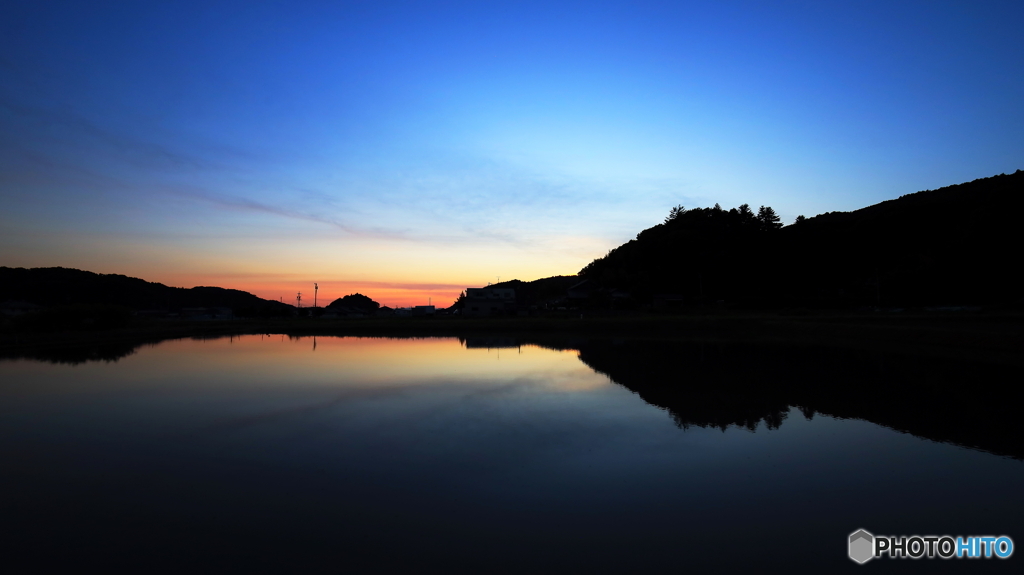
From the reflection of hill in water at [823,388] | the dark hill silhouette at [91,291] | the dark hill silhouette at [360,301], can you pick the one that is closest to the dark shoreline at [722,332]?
the reflection of hill in water at [823,388]

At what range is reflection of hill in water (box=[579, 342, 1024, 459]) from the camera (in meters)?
8.62

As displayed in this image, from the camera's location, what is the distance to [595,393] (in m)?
11.7

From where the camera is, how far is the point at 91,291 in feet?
235

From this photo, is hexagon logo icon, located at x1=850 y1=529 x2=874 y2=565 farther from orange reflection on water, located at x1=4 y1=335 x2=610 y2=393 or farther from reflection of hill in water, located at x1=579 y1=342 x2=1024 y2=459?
orange reflection on water, located at x1=4 y1=335 x2=610 y2=393

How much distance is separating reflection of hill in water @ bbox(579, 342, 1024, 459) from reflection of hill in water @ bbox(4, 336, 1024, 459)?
20 millimetres

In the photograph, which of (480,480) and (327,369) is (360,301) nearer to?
(327,369)

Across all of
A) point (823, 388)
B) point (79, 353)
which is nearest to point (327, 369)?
point (79, 353)

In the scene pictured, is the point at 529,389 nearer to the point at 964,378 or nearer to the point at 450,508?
the point at 450,508

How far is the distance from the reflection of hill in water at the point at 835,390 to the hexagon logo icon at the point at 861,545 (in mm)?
4091

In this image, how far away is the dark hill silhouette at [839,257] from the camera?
36.3m

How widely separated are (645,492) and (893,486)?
295 centimetres

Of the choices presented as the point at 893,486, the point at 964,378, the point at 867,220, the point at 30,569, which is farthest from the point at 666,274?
the point at 30,569

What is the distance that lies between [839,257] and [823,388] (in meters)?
54.1

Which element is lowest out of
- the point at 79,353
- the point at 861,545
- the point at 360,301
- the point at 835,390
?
the point at 861,545
